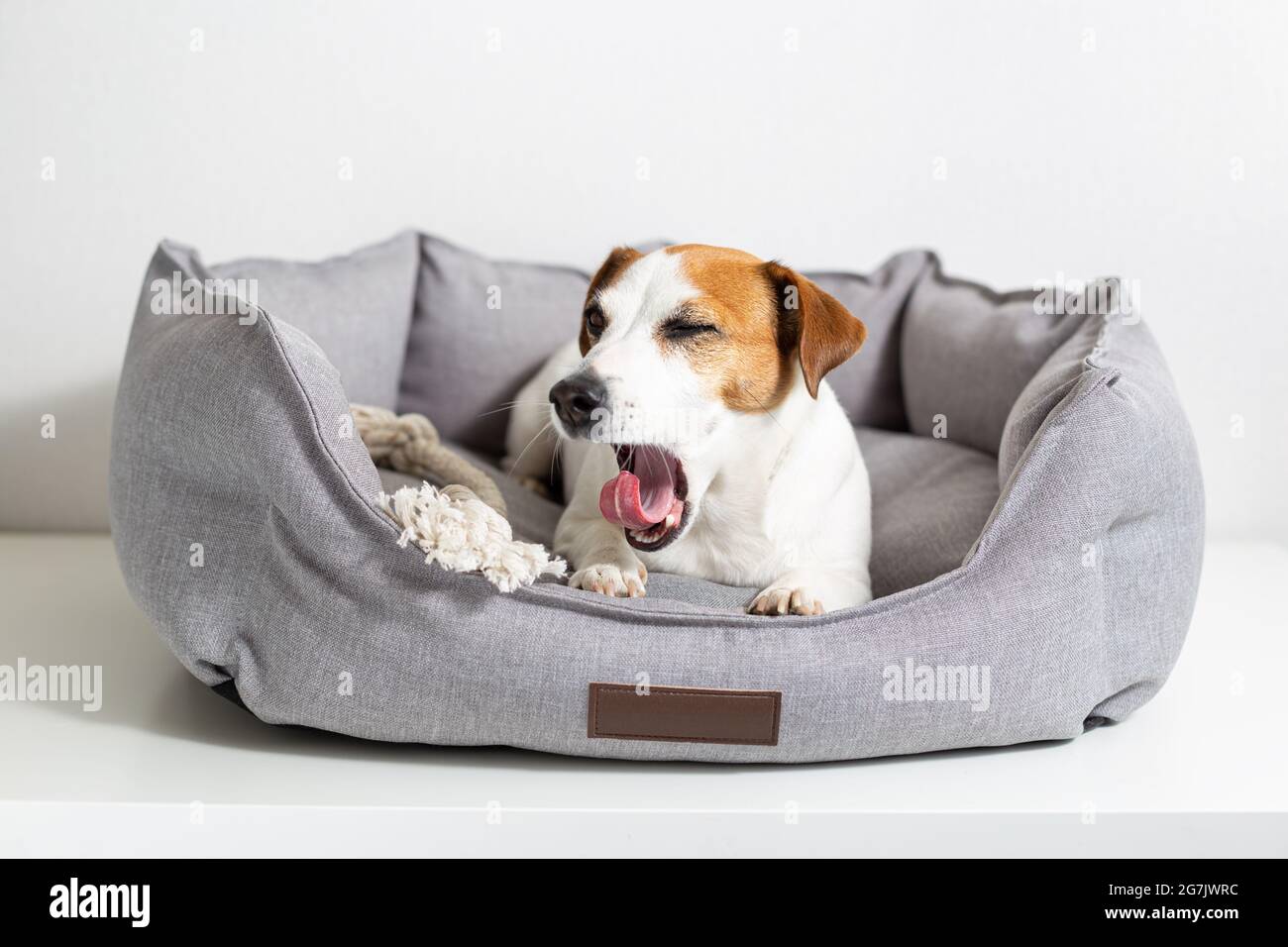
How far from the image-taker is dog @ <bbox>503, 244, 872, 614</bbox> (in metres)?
1.77

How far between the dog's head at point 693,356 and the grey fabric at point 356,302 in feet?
2.84

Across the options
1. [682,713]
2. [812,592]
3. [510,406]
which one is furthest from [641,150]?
[682,713]

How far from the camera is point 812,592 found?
1.85 metres

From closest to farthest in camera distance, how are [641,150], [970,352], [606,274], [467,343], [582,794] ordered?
1. [582,794]
2. [606,274]
3. [970,352]
4. [467,343]
5. [641,150]

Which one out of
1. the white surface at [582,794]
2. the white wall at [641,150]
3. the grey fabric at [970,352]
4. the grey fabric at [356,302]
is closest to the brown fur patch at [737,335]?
the white surface at [582,794]

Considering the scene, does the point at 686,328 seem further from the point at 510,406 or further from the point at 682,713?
the point at 510,406

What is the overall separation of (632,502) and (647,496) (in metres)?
0.06

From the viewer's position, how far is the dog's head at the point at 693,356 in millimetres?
1784

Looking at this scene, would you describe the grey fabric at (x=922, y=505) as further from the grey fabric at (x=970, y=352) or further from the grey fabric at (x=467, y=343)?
the grey fabric at (x=467, y=343)

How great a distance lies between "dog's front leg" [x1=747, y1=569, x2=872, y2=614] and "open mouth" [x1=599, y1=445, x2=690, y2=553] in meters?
0.18

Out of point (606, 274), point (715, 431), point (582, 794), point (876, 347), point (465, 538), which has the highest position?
point (606, 274)

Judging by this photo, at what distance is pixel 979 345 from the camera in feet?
8.62
